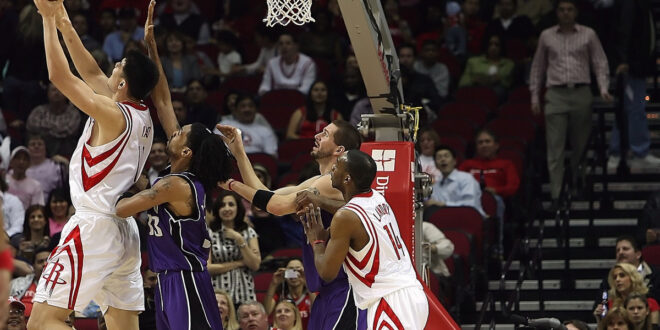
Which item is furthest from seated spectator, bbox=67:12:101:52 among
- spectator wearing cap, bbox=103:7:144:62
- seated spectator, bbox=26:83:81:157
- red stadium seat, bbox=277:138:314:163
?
red stadium seat, bbox=277:138:314:163

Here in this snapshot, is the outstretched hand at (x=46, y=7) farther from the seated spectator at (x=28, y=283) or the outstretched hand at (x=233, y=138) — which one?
the seated spectator at (x=28, y=283)

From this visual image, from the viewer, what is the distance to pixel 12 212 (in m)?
12.8

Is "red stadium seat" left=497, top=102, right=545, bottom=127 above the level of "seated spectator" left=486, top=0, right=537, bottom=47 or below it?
below

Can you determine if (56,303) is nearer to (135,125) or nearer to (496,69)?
(135,125)

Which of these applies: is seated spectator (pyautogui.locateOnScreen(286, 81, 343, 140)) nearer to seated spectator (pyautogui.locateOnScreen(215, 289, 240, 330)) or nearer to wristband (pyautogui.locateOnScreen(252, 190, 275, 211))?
seated spectator (pyautogui.locateOnScreen(215, 289, 240, 330))

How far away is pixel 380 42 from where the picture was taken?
27.7 feet

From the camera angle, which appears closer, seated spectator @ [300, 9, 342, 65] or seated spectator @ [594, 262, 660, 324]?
seated spectator @ [594, 262, 660, 324]

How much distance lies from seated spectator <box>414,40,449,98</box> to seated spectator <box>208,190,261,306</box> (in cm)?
484

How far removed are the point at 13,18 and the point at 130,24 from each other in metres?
1.55

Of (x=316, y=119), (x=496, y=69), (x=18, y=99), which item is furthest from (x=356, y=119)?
(x=18, y=99)

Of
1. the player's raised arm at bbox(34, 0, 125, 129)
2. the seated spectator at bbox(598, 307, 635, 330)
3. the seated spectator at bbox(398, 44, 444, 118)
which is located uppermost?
the player's raised arm at bbox(34, 0, 125, 129)

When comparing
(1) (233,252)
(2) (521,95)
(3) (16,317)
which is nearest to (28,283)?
(3) (16,317)

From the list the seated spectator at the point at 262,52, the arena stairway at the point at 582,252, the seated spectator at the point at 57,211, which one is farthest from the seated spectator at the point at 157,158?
the seated spectator at the point at 262,52

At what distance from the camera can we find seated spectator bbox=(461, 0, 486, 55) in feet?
54.5
